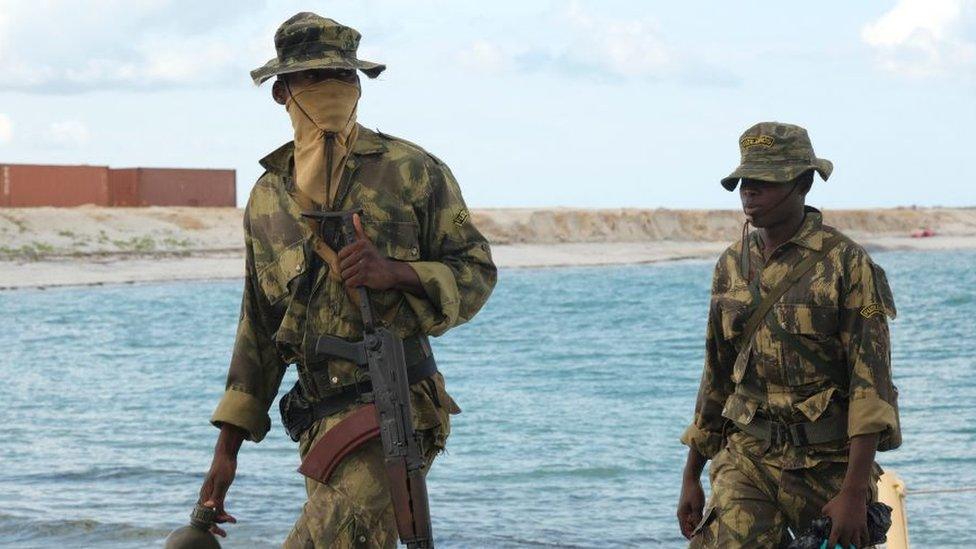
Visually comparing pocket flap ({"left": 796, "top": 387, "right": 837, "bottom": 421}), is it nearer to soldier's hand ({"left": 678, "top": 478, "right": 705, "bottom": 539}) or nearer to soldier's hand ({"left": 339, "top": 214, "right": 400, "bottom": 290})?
soldier's hand ({"left": 678, "top": 478, "right": 705, "bottom": 539})

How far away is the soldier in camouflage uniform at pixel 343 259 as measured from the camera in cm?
422

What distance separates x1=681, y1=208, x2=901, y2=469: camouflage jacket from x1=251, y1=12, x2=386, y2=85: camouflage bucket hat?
4.43 feet

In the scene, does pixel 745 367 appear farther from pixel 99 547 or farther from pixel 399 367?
pixel 99 547

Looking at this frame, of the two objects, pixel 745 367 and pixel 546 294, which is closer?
pixel 745 367

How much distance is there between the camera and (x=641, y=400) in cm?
2183

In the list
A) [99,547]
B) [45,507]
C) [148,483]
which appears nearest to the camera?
[99,547]

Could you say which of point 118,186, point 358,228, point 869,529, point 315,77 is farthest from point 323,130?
point 118,186

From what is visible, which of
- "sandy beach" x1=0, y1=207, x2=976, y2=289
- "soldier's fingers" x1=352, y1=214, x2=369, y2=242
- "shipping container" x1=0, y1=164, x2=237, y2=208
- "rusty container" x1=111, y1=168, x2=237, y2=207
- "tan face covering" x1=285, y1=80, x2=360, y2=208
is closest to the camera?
"soldier's fingers" x1=352, y1=214, x2=369, y2=242

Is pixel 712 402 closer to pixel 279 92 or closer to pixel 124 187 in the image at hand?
pixel 279 92

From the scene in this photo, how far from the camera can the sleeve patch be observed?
4.59 m

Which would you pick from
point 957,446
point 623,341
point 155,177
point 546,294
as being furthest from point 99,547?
point 155,177

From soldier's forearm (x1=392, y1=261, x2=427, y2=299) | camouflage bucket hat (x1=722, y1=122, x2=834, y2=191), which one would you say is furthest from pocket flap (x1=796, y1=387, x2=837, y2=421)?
soldier's forearm (x1=392, y1=261, x2=427, y2=299)

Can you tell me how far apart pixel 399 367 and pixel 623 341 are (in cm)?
3061

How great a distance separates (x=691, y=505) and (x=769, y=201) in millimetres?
1016
